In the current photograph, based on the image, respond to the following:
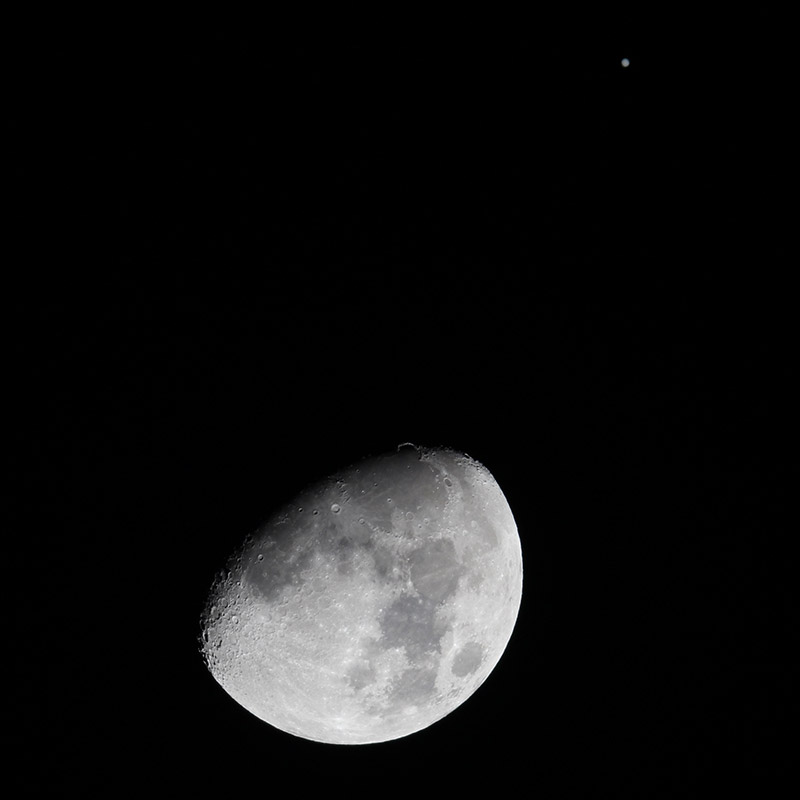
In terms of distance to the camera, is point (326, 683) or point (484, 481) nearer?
point (326, 683)

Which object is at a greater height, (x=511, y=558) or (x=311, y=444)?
(x=311, y=444)

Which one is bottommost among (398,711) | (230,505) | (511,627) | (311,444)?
(398,711)

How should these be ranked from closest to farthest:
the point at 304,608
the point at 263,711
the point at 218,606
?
the point at 304,608, the point at 218,606, the point at 263,711

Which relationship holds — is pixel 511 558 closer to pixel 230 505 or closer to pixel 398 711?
pixel 398 711

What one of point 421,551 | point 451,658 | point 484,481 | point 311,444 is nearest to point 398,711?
point 451,658

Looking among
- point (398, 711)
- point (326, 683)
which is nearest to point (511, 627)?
point (398, 711)

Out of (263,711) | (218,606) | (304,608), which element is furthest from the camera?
(263,711)

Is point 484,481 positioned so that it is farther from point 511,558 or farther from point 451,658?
point 451,658
